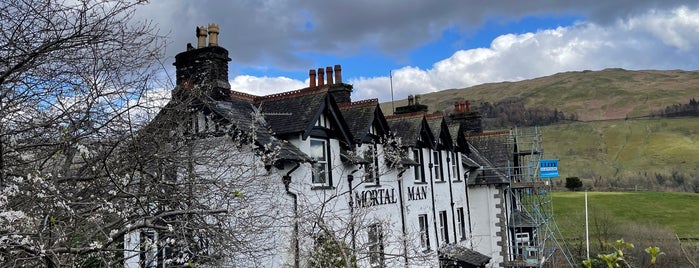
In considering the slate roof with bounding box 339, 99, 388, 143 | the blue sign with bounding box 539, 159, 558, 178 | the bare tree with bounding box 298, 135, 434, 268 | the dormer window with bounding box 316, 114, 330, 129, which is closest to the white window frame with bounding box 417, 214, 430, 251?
the bare tree with bounding box 298, 135, 434, 268

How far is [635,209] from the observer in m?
54.9

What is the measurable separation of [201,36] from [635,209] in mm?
53605

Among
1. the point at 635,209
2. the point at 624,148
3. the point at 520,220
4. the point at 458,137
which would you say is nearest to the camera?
the point at 458,137

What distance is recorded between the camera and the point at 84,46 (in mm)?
7055

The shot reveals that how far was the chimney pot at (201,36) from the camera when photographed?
14.6 meters

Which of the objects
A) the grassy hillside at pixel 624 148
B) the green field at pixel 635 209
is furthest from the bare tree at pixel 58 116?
the grassy hillside at pixel 624 148

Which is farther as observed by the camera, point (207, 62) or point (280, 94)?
point (280, 94)

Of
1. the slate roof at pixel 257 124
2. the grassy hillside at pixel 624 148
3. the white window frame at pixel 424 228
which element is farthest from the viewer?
the grassy hillside at pixel 624 148

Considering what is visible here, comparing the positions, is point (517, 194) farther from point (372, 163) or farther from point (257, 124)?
point (257, 124)

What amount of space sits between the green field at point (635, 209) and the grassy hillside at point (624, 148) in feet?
69.5

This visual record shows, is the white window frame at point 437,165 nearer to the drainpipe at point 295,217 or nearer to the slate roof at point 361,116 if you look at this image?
the slate roof at point 361,116

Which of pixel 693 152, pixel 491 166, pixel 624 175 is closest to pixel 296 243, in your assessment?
pixel 491 166

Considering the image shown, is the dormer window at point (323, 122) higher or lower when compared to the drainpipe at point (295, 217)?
higher

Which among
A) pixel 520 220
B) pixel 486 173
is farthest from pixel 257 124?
pixel 520 220
